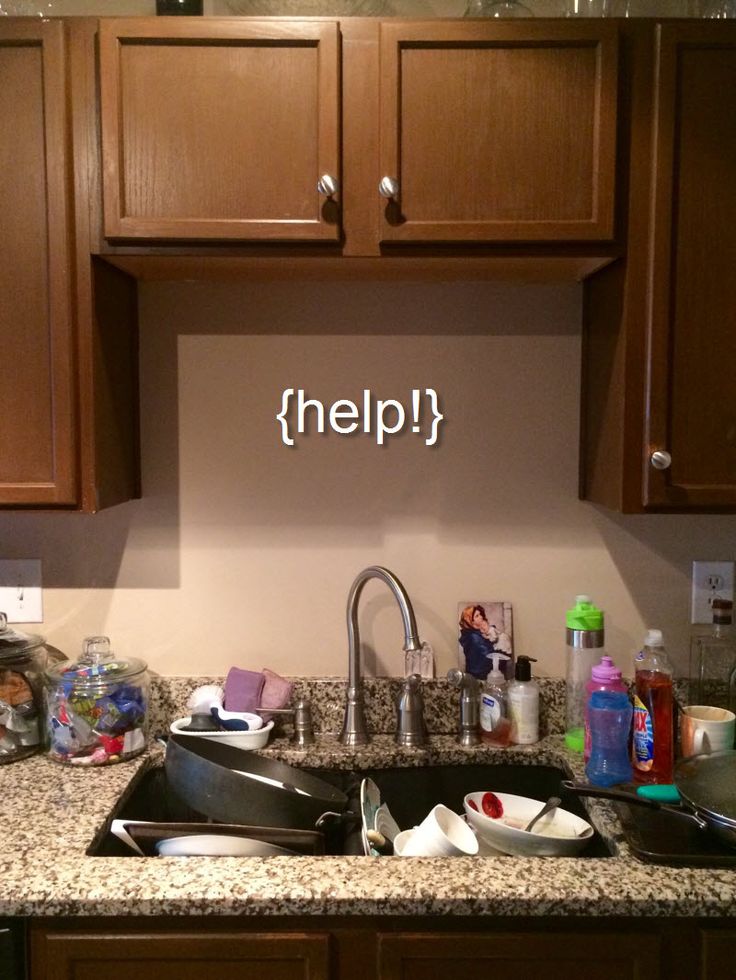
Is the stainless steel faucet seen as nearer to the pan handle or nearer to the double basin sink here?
the double basin sink

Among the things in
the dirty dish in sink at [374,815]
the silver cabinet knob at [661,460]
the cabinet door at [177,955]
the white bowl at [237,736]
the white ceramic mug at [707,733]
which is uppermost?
the silver cabinet knob at [661,460]

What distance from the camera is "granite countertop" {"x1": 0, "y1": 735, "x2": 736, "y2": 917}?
106 cm

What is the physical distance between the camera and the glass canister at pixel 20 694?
4.94 feet

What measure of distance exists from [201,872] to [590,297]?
Answer: 4.23ft

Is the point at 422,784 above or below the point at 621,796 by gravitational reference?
below

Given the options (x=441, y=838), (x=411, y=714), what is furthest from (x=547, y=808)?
(x=411, y=714)

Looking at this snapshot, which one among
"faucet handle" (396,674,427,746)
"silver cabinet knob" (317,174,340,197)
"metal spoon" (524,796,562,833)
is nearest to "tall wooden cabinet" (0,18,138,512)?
"silver cabinet knob" (317,174,340,197)

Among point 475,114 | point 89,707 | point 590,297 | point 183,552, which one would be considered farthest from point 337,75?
point 89,707

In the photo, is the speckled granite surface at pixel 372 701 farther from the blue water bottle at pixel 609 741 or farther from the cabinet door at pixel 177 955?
the cabinet door at pixel 177 955

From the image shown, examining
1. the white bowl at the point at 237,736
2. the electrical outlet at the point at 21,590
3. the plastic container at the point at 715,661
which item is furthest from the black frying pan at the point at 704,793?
the electrical outlet at the point at 21,590

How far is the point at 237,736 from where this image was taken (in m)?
1.53

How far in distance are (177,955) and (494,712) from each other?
76cm

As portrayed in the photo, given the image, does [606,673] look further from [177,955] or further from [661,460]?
[177,955]

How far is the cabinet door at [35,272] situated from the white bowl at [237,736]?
1.72 ft
